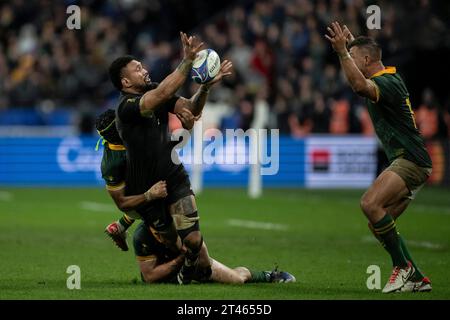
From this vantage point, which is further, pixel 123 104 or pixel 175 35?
pixel 175 35

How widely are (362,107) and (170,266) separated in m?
17.5

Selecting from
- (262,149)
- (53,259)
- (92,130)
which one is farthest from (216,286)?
(92,130)


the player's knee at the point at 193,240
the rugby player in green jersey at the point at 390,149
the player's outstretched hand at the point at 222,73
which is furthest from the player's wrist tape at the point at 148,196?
the rugby player in green jersey at the point at 390,149

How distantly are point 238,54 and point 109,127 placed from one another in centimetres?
1836

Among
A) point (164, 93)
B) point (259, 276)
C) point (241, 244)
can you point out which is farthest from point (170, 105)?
point (241, 244)

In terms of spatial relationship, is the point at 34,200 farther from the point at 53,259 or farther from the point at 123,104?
the point at 123,104

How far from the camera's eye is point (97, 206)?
22203mm

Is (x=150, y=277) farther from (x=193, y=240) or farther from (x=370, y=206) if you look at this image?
(x=370, y=206)

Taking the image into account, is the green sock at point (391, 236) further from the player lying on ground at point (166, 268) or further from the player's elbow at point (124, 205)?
the player's elbow at point (124, 205)

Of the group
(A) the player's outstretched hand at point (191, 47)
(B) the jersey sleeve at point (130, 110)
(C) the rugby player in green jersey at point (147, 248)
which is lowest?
(C) the rugby player in green jersey at point (147, 248)

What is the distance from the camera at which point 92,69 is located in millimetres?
30969

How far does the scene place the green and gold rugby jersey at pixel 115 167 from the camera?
11148 mm

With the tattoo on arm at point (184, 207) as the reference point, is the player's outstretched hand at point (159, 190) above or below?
above

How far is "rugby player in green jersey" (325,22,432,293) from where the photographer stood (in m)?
10.3
